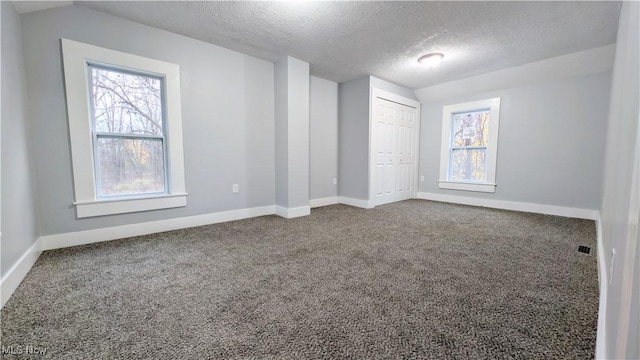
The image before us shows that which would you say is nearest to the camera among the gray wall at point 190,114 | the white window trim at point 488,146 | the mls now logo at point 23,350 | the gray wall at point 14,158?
the mls now logo at point 23,350

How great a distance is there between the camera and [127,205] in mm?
2465

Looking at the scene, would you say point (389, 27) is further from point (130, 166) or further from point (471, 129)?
point (130, 166)

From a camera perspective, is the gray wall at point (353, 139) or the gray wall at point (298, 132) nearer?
the gray wall at point (298, 132)

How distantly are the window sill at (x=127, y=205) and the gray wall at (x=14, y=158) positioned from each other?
0.31m

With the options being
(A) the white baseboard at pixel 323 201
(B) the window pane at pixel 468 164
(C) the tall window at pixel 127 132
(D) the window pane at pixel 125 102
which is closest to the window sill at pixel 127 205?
(C) the tall window at pixel 127 132

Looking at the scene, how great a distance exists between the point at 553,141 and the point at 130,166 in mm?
5520

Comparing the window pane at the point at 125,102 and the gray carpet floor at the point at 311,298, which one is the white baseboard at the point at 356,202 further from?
the window pane at the point at 125,102

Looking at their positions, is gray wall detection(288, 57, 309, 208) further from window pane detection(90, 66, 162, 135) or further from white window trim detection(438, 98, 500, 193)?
white window trim detection(438, 98, 500, 193)

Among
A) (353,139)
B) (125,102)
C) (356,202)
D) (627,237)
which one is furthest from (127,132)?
(627,237)

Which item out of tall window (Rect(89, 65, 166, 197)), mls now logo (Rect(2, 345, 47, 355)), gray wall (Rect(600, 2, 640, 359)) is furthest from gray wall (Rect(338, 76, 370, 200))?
mls now logo (Rect(2, 345, 47, 355))

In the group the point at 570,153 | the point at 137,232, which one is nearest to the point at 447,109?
the point at 570,153

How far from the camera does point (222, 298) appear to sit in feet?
4.66

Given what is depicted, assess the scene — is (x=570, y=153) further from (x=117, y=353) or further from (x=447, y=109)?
(x=117, y=353)

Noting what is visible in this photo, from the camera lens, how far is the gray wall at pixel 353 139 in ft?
13.5
